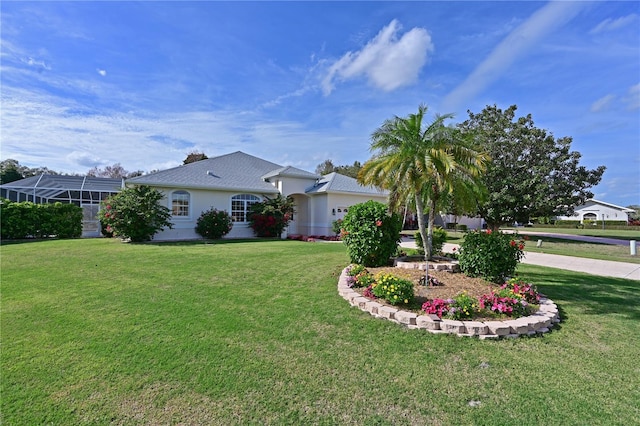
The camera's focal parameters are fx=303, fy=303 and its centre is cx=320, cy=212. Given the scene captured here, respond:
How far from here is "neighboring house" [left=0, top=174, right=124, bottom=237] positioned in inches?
875

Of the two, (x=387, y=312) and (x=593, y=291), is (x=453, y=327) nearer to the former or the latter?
(x=387, y=312)

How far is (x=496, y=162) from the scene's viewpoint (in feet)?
69.0

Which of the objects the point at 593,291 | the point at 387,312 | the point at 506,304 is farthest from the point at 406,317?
the point at 593,291

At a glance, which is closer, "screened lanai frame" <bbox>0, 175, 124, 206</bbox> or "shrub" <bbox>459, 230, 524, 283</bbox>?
"shrub" <bbox>459, 230, 524, 283</bbox>

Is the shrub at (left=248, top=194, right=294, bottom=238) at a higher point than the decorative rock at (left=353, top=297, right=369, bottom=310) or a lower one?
higher

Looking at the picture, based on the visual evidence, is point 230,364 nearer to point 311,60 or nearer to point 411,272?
point 411,272

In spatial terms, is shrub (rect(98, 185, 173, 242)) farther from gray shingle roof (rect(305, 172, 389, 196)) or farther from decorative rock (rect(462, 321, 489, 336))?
decorative rock (rect(462, 321, 489, 336))

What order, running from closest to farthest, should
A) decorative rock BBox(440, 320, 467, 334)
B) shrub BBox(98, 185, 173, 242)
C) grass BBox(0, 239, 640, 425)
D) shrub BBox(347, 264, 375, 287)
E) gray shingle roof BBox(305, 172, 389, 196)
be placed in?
grass BBox(0, 239, 640, 425) → decorative rock BBox(440, 320, 467, 334) → shrub BBox(347, 264, 375, 287) → shrub BBox(98, 185, 173, 242) → gray shingle roof BBox(305, 172, 389, 196)

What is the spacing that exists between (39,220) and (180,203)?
864 cm

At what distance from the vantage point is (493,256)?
7141 mm

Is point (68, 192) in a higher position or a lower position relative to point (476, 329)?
higher

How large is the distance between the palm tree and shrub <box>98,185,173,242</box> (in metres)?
13.3

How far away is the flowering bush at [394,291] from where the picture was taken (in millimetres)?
5586

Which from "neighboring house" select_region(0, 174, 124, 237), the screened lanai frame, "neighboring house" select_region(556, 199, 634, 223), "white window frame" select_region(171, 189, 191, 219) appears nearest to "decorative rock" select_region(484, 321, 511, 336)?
"white window frame" select_region(171, 189, 191, 219)
